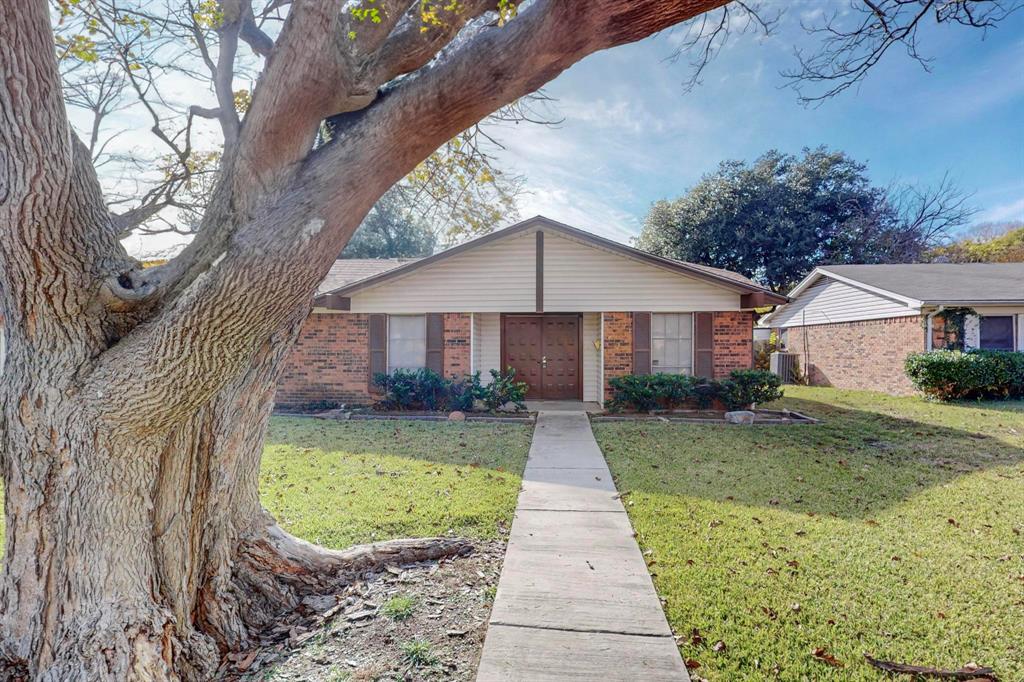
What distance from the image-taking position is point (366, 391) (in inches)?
462

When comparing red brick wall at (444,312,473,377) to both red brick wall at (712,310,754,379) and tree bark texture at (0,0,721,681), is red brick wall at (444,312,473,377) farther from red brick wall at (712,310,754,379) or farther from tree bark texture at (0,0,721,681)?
tree bark texture at (0,0,721,681)

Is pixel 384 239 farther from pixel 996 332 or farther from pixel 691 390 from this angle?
pixel 996 332

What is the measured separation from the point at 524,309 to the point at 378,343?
3984 mm

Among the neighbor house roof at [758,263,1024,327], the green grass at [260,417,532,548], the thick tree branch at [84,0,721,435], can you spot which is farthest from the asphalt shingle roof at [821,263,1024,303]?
the thick tree branch at [84,0,721,435]

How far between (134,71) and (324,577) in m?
6.48

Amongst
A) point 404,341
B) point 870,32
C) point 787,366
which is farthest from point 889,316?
point 404,341

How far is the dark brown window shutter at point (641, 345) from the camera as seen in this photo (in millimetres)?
11312

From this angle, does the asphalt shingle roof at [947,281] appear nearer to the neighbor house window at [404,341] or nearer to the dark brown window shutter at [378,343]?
the neighbor house window at [404,341]

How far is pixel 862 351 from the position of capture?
15039mm

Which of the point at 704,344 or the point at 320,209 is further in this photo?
the point at 704,344

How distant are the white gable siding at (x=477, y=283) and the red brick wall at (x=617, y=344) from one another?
2.02 metres

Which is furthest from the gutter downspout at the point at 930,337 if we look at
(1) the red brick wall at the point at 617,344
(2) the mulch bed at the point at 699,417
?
(1) the red brick wall at the point at 617,344

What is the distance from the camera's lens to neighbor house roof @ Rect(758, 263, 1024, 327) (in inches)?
491

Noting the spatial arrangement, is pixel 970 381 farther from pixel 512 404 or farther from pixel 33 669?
pixel 33 669
